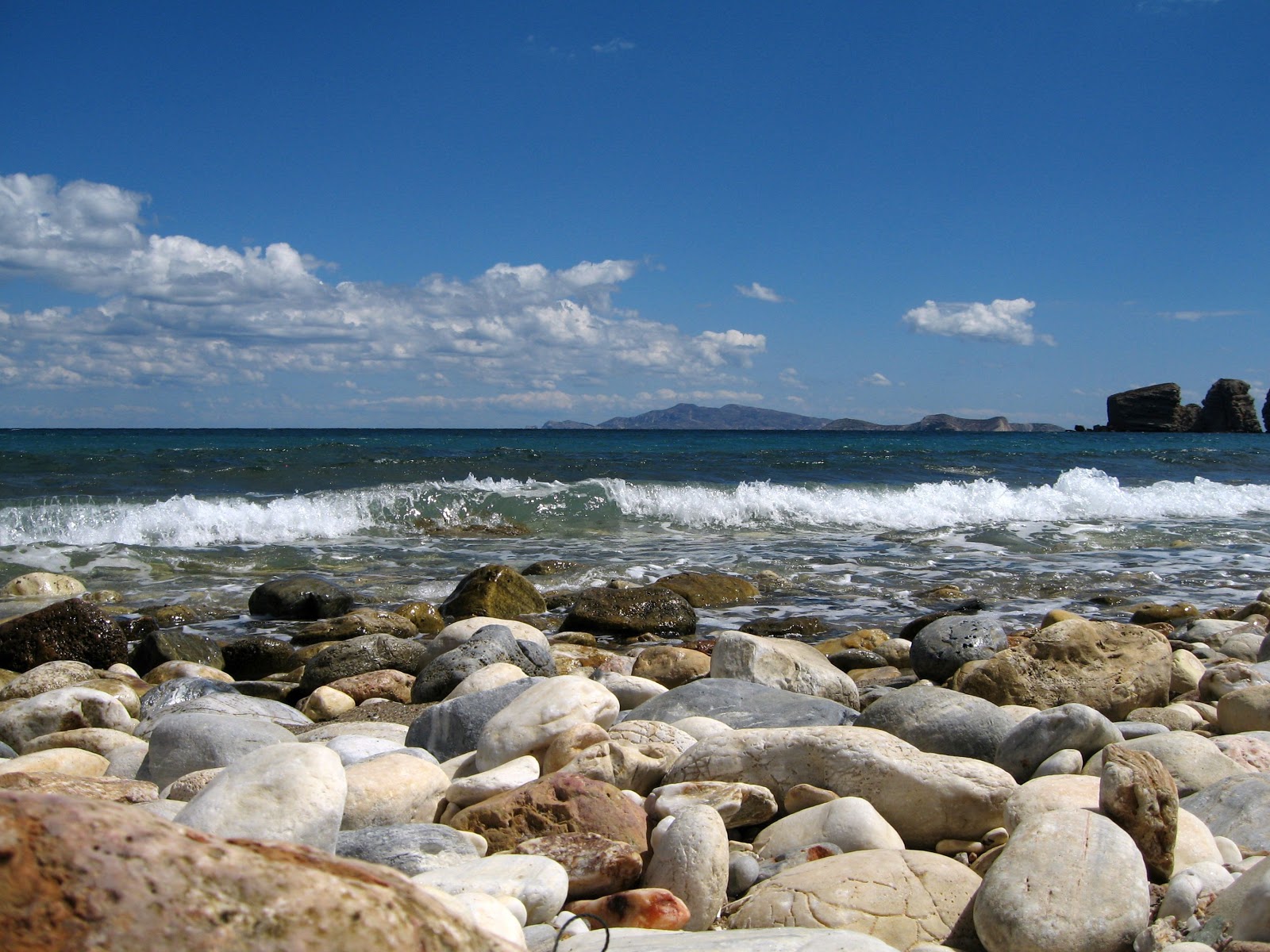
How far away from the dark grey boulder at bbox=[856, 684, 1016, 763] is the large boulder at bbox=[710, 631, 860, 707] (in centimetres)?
143

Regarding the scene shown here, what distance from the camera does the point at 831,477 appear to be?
2272 centimetres

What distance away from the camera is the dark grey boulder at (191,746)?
3848 mm

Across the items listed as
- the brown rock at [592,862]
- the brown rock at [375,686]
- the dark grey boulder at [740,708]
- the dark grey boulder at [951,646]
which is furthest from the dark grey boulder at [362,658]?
the brown rock at [592,862]

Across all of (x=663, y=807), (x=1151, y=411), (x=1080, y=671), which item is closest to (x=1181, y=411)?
(x=1151, y=411)

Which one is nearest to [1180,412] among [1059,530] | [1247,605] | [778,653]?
[1059,530]

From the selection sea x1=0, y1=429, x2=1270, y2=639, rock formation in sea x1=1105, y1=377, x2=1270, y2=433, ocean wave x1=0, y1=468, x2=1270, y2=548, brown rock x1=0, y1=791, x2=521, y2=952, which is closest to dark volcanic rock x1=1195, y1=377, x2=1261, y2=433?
rock formation in sea x1=1105, y1=377, x2=1270, y2=433

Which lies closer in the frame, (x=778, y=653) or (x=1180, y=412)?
(x=778, y=653)

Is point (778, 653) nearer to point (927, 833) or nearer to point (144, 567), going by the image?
point (927, 833)

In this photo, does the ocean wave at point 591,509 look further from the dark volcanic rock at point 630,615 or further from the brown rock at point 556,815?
the brown rock at point 556,815

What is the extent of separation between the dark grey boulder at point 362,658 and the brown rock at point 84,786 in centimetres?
297

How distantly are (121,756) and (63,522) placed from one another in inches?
455

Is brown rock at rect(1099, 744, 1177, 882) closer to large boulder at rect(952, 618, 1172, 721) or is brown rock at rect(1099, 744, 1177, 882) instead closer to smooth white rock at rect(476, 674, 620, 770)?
smooth white rock at rect(476, 674, 620, 770)

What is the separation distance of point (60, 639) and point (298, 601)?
2.14m

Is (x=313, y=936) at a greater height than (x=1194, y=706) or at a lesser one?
greater
